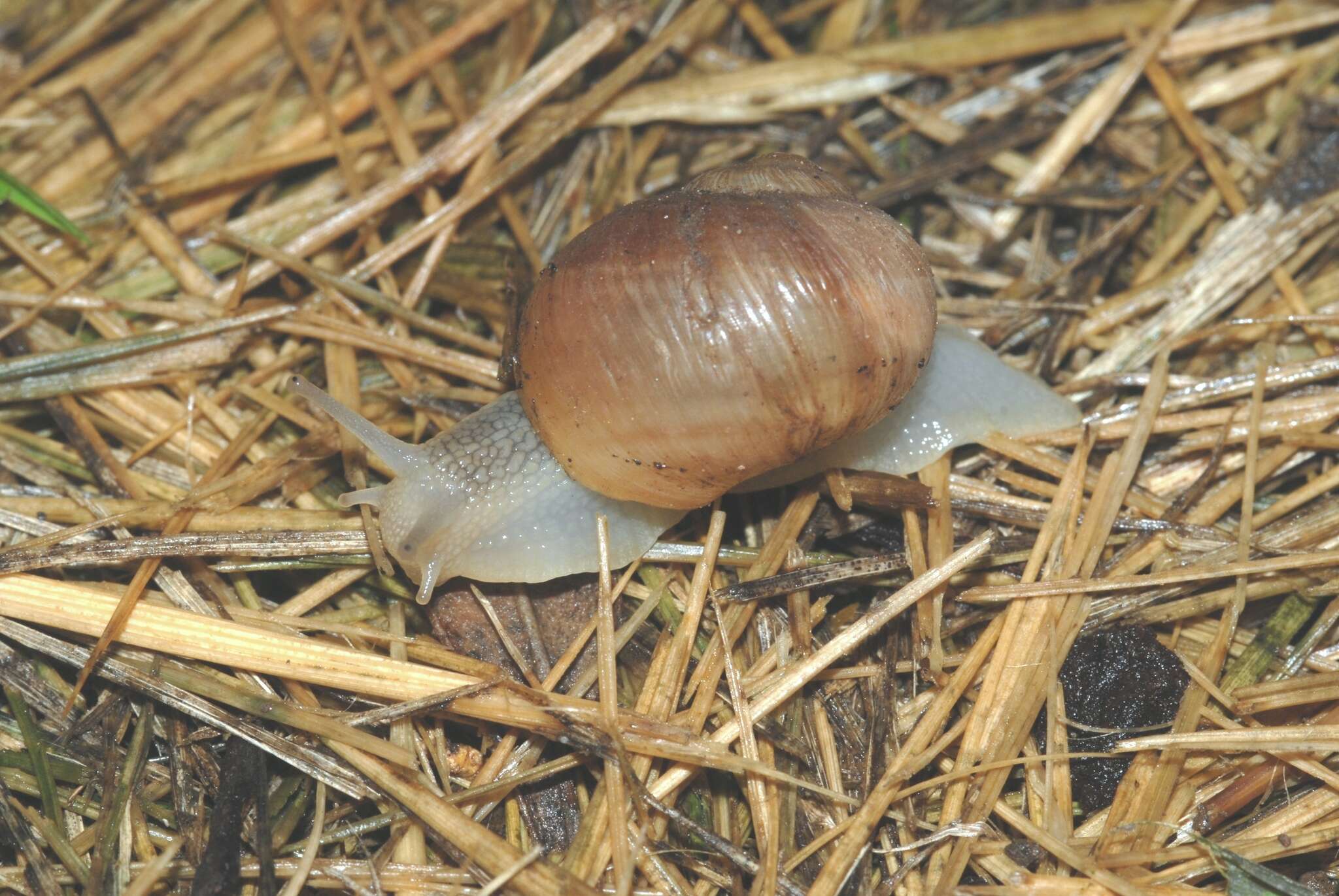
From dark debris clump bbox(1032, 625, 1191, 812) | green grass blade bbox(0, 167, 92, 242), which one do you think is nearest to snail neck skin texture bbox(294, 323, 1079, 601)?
dark debris clump bbox(1032, 625, 1191, 812)

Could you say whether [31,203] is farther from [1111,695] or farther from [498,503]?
[1111,695]

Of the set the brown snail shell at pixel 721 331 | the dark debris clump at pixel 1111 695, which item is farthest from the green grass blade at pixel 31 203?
the dark debris clump at pixel 1111 695

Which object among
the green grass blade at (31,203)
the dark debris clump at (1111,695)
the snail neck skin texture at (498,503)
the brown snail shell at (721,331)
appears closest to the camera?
the brown snail shell at (721,331)

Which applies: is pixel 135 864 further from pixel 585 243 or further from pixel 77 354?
pixel 585 243

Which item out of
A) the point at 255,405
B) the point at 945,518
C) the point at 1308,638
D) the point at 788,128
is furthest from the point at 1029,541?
the point at 255,405

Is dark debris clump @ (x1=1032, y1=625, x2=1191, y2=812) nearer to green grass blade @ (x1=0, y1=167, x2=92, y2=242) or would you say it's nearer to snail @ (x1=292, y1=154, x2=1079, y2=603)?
snail @ (x1=292, y1=154, x2=1079, y2=603)

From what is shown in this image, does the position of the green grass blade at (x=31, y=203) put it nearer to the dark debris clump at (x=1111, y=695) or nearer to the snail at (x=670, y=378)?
the snail at (x=670, y=378)
